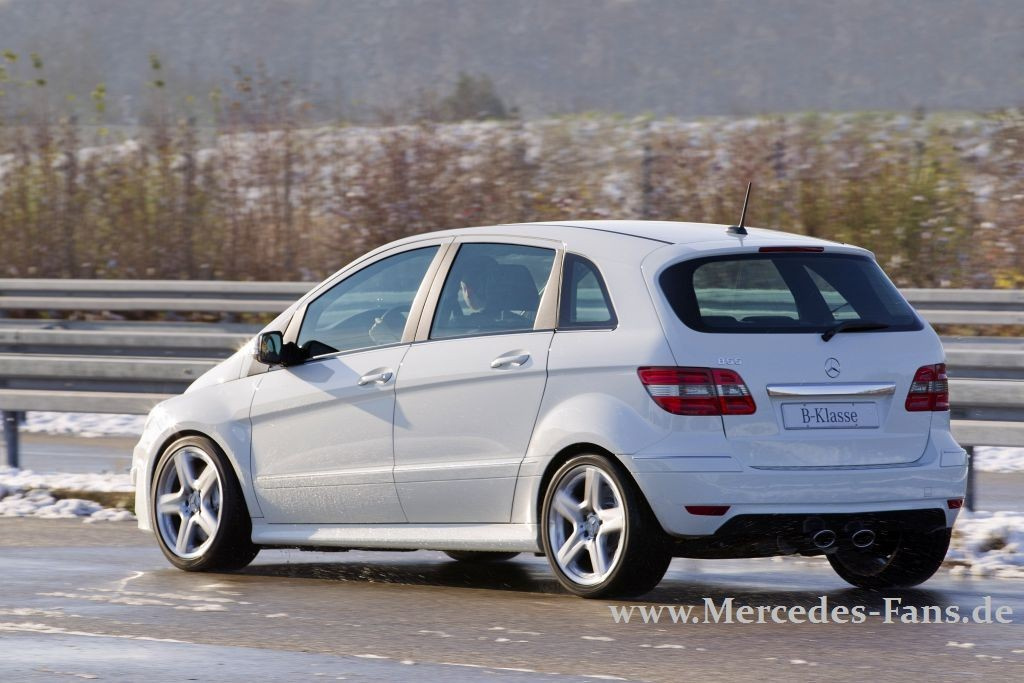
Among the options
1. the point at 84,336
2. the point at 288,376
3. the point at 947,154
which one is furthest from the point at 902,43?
the point at 288,376

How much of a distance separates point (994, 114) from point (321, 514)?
51.2ft

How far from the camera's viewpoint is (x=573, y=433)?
7.40 metres

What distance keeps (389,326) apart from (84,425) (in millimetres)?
9365

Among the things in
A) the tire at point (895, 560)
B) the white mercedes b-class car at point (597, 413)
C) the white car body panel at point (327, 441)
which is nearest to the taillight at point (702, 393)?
the white mercedes b-class car at point (597, 413)

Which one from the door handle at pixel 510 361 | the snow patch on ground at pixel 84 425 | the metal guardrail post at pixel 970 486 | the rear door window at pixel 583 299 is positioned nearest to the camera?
the rear door window at pixel 583 299

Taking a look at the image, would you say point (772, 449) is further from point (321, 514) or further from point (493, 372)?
point (321, 514)

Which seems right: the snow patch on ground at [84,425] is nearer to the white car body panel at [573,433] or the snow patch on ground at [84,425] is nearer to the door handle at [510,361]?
the white car body panel at [573,433]

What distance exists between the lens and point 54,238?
80.5ft

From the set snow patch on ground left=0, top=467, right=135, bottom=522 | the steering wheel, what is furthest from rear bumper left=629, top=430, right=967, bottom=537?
snow patch on ground left=0, top=467, right=135, bottom=522

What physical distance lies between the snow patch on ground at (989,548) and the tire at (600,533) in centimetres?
190

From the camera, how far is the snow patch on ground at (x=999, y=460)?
13547 millimetres

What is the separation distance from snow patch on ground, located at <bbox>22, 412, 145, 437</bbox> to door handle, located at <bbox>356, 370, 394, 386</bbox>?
27.8ft

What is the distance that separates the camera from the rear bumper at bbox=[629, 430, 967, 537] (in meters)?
7.12

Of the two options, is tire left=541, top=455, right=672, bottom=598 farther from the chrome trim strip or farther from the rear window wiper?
the rear window wiper
